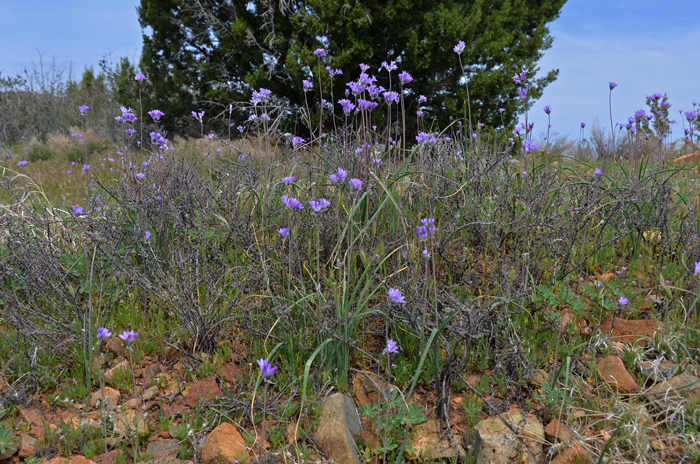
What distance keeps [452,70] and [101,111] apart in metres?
14.1

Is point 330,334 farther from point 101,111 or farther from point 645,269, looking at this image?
point 101,111

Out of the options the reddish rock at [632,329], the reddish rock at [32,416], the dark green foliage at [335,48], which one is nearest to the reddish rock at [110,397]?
the reddish rock at [32,416]

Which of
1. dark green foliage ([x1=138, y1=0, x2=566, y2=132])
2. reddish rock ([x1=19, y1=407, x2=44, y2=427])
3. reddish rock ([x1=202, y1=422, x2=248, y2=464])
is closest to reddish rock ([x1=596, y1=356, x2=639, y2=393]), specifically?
reddish rock ([x1=202, y1=422, x2=248, y2=464])

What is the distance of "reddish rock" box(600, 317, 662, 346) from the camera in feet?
7.93

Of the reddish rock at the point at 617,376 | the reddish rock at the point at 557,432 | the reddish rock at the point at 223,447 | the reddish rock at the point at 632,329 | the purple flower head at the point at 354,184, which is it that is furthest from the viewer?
the reddish rock at the point at 632,329

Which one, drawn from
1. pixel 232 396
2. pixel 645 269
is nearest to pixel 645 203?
pixel 645 269

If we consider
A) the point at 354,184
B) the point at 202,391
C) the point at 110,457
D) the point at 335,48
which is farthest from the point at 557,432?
the point at 335,48

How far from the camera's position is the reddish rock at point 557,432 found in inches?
74.2

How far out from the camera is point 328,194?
10.5 ft

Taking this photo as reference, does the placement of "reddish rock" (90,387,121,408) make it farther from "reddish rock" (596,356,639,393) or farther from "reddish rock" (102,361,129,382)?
"reddish rock" (596,356,639,393)

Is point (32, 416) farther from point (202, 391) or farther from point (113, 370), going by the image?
point (202, 391)

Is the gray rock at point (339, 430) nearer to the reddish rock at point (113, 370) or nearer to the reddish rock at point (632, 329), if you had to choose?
the reddish rock at point (113, 370)

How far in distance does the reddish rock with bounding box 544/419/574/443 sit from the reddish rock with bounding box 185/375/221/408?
4.78ft

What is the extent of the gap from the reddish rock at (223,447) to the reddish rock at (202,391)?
23 centimetres
